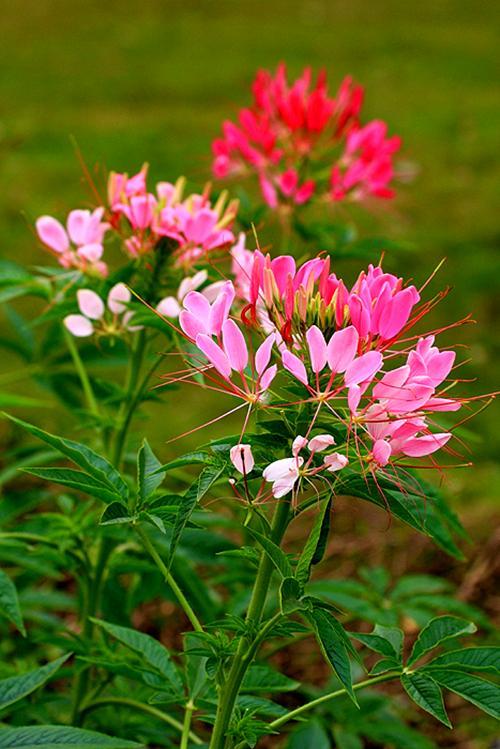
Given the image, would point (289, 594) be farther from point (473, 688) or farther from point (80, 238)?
point (80, 238)

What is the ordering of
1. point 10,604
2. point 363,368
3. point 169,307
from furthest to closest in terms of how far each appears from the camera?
point 169,307
point 10,604
point 363,368

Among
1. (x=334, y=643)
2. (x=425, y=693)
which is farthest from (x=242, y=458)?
(x=425, y=693)

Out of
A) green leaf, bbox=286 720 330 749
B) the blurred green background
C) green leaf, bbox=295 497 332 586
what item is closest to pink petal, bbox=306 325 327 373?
green leaf, bbox=295 497 332 586

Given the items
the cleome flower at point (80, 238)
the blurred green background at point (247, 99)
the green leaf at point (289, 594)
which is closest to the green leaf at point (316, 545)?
the green leaf at point (289, 594)

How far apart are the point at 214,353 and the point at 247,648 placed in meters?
0.26

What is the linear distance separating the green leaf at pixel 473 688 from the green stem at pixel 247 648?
0.53 feet

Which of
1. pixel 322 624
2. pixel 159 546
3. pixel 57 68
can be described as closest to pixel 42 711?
pixel 159 546

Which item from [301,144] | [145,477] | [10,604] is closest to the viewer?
[145,477]

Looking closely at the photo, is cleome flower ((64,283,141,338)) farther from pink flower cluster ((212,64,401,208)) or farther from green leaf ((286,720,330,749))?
green leaf ((286,720,330,749))

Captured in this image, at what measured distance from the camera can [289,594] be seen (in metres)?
0.74

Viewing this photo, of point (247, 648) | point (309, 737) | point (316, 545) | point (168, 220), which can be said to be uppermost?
point (168, 220)

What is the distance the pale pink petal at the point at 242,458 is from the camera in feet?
2.40

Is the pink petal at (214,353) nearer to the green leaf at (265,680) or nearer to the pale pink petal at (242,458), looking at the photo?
the pale pink petal at (242,458)

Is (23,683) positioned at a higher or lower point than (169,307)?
lower
